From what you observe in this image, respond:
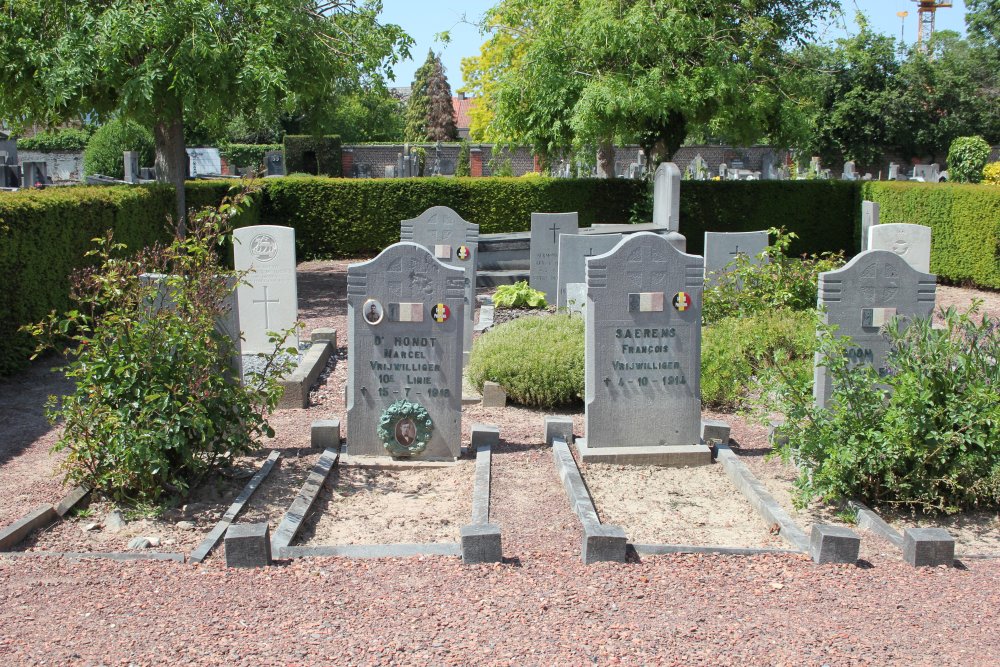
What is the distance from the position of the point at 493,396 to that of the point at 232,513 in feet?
10.9

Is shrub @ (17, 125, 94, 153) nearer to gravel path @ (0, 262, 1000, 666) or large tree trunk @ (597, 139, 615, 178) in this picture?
large tree trunk @ (597, 139, 615, 178)

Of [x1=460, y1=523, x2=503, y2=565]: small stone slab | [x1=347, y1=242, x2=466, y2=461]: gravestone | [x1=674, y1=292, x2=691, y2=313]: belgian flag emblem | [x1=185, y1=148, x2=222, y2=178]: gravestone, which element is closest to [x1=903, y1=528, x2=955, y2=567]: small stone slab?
[x1=460, y1=523, x2=503, y2=565]: small stone slab

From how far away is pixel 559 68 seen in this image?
18422mm

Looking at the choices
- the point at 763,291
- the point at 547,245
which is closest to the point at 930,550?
the point at 763,291

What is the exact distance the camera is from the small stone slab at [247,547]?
4.62 m

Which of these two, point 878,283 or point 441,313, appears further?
point 441,313

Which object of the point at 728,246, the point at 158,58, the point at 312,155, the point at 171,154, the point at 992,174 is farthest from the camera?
the point at 312,155

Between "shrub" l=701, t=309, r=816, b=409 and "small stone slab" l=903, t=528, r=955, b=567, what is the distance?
2711mm

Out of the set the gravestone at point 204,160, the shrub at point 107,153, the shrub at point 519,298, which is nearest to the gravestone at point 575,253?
the shrub at point 519,298

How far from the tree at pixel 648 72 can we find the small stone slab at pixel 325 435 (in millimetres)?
12013

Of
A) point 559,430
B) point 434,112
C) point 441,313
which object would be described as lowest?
point 559,430

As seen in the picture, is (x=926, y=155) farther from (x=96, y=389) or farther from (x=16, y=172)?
(x=96, y=389)

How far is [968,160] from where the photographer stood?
22.3m

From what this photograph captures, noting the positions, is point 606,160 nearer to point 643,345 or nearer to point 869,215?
point 869,215
